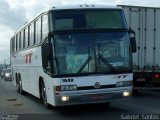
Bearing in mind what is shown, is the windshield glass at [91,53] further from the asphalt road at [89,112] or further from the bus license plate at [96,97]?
the asphalt road at [89,112]

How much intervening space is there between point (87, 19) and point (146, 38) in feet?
25.5

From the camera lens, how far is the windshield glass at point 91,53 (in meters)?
12.9

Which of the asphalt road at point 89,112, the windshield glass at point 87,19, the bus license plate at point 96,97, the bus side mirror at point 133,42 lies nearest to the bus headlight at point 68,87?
the bus license plate at point 96,97

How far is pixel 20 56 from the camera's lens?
2158 cm

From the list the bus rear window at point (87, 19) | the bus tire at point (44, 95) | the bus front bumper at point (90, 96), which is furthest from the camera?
the bus tire at point (44, 95)

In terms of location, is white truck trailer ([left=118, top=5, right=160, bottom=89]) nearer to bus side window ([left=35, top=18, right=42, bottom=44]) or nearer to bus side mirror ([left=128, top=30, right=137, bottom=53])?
bus side window ([left=35, top=18, right=42, bottom=44])

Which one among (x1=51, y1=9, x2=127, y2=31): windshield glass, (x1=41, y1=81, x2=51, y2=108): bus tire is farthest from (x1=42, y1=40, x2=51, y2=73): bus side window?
(x1=41, y1=81, x2=51, y2=108): bus tire

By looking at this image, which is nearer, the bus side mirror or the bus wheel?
the bus side mirror

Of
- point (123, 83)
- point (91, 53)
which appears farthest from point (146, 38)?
point (91, 53)

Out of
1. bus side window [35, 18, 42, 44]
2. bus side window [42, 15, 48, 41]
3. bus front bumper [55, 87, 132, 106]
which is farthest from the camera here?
bus side window [35, 18, 42, 44]

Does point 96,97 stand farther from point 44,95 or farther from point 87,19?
point 44,95

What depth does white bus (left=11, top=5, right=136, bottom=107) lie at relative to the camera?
12.9 metres

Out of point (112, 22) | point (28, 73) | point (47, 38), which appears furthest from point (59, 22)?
point (28, 73)

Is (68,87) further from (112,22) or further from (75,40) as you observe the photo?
(112,22)
